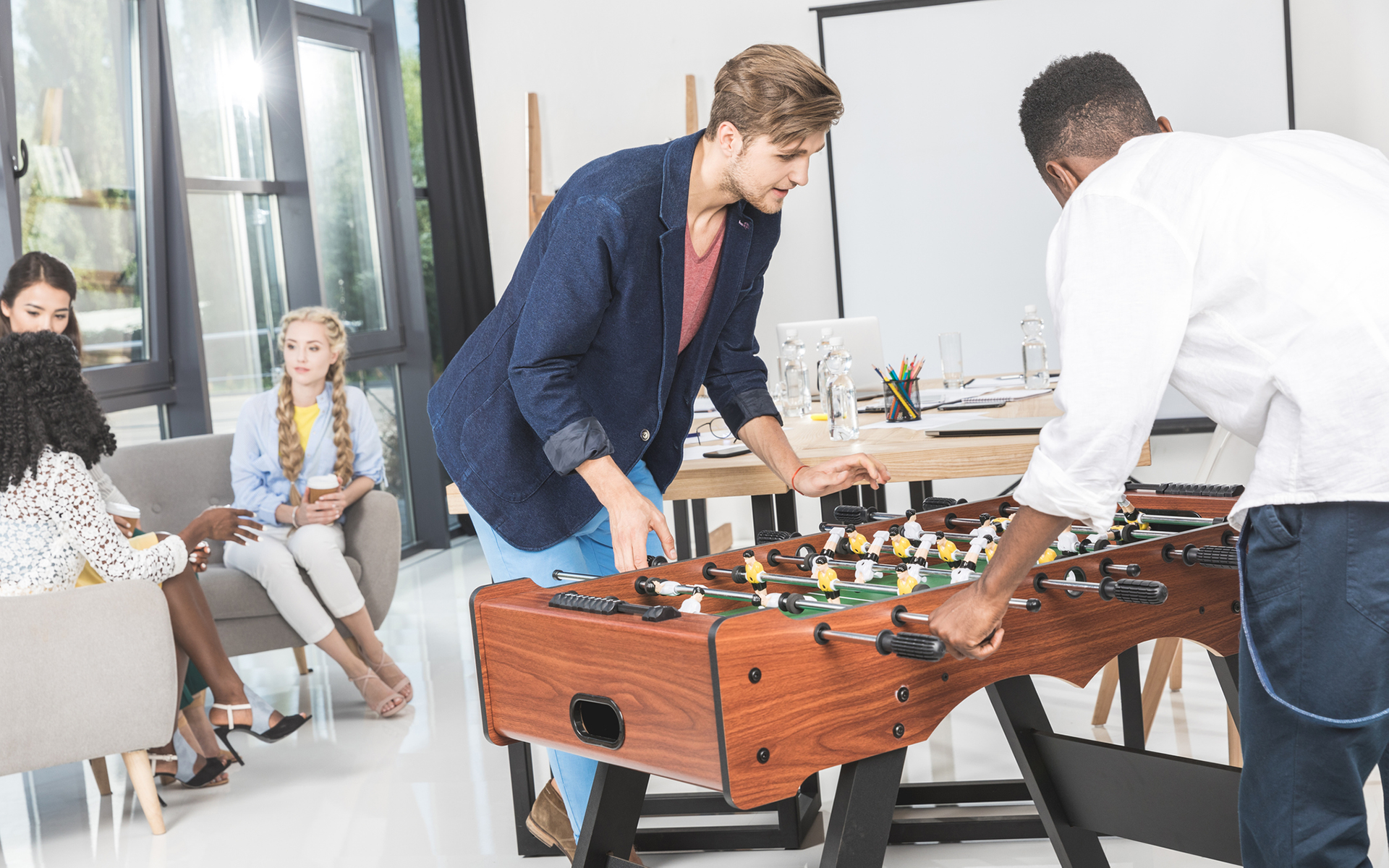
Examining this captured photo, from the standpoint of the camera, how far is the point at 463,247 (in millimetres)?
5953

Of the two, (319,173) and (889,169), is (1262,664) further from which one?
(319,173)

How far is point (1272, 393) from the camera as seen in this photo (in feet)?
3.98

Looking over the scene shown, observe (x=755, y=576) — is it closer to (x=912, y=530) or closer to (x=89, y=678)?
(x=912, y=530)

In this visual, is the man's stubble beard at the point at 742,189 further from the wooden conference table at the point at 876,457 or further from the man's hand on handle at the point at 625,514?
the wooden conference table at the point at 876,457

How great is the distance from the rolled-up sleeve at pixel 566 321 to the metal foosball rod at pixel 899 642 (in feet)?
1.85

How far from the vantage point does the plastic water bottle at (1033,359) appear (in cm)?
364

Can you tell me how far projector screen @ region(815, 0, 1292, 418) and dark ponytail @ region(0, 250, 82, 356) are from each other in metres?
3.26

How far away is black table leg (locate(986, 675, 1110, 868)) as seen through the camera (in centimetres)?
172

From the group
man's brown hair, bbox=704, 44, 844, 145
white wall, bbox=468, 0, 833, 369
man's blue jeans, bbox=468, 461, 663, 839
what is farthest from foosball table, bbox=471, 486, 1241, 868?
white wall, bbox=468, 0, 833, 369

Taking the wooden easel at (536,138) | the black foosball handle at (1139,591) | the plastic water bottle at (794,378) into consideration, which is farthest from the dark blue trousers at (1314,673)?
the wooden easel at (536,138)

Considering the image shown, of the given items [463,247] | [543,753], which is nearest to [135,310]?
[463,247]

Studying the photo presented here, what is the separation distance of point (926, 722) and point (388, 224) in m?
4.95

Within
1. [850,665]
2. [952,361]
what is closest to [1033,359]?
[952,361]

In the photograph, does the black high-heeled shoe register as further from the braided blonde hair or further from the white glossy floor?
the braided blonde hair
